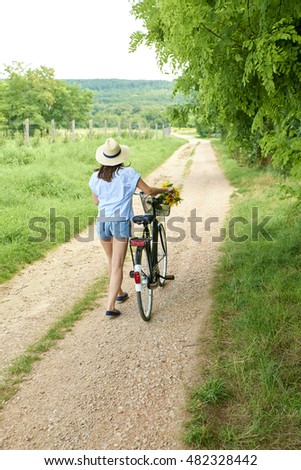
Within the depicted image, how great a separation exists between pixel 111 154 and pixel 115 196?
0.49 meters

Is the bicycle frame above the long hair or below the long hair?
below

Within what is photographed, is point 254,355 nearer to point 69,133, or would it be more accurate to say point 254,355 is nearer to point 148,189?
point 148,189

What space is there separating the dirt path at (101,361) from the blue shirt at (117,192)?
1256 millimetres

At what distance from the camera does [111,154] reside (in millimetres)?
4977

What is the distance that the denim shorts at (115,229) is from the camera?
205 inches

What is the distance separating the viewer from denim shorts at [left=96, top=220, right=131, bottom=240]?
5203 millimetres

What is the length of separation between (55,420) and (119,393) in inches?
23.0

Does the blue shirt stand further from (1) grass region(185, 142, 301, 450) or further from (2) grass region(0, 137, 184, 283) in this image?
(2) grass region(0, 137, 184, 283)

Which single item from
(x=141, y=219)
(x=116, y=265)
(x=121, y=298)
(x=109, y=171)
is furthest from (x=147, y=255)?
(x=109, y=171)

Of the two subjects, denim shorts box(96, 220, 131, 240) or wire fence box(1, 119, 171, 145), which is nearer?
denim shorts box(96, 220, 131, 240)

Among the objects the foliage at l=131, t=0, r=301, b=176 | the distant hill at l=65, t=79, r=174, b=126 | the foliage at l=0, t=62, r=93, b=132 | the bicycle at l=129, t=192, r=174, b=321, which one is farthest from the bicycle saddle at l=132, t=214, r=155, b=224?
the distant hill at l=65, t=79, r=174, b=126

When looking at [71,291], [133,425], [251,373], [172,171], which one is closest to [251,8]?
[251,373]

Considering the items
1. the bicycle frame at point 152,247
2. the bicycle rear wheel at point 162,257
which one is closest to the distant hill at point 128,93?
the bicycle rear wheel at point 162,257

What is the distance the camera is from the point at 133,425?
340cm
